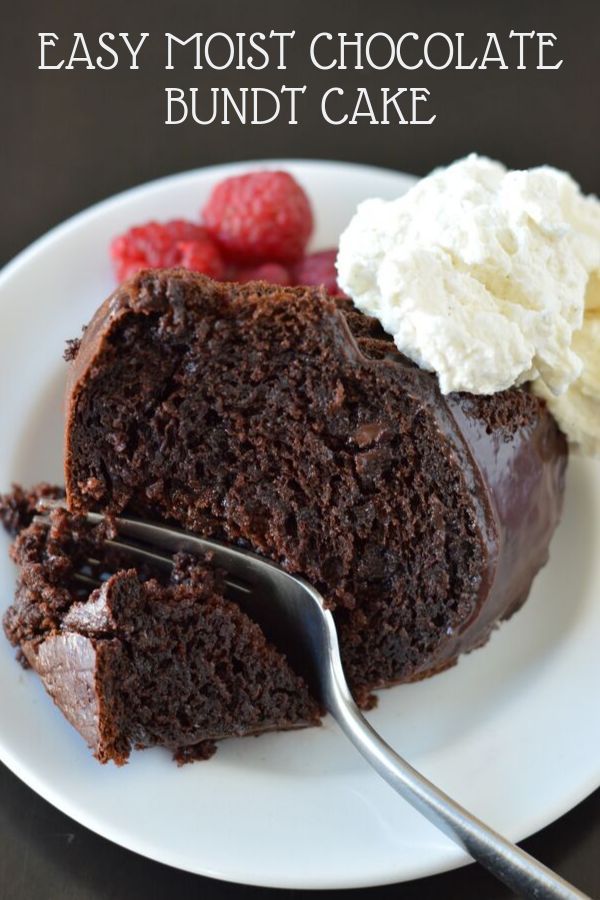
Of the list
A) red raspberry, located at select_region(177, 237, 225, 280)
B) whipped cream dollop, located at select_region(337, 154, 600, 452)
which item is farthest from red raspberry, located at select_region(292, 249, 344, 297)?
whipped cream dollop, located at select_region(337, 154, 600, 452)

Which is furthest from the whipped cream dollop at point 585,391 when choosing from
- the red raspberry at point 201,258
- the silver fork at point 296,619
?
the red raspberry at point 201,258

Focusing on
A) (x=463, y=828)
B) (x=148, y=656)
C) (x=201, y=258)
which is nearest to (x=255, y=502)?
(x=148, y=656)

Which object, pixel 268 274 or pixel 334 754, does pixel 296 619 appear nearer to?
pixel 334 754

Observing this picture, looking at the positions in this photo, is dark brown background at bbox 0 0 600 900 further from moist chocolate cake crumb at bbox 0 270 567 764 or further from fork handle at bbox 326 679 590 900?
fork handle at bbox 326 679 590 900

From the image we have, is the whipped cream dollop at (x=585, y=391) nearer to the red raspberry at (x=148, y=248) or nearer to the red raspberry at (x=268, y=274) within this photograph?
the red raspberry at (x=268, y=274)

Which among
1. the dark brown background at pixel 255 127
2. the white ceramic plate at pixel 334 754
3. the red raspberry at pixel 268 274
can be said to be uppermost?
the dark brown background at pixel 255 127
